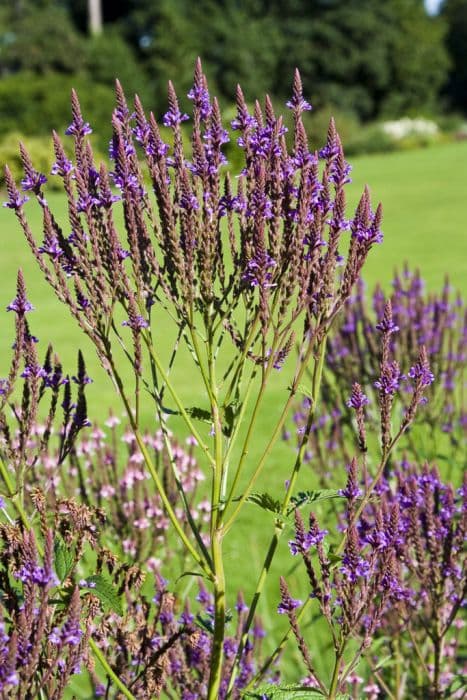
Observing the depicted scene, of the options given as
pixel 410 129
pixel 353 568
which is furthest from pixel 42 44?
pixel 353 568

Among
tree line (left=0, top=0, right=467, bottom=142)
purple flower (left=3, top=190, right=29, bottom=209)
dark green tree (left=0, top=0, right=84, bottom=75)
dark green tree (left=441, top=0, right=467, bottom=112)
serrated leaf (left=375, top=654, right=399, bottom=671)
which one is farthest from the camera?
dark green tree (left=441, top=0, right=467, bottom=112)

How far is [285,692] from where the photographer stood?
72.3 inches

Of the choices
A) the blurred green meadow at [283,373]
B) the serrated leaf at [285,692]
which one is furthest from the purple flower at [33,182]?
the blurred green meadow at [283,373]

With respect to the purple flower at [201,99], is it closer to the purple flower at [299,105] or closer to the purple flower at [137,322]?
the purple flower at [299,105]

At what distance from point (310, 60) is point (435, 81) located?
35.1ft

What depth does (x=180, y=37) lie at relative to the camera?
169ft

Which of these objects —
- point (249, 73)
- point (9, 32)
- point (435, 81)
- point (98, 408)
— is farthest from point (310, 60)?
point (98, 408)

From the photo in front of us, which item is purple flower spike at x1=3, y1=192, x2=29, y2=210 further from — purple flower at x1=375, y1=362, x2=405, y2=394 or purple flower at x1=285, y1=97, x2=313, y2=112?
purple flower at x1=375, y1=362, x2=405, y2=394

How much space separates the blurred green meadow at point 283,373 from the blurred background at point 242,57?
1520cm

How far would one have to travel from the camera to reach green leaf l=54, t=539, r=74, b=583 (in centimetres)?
188

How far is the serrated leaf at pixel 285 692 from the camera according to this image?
1812mm

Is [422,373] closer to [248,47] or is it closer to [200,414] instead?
[200,414]

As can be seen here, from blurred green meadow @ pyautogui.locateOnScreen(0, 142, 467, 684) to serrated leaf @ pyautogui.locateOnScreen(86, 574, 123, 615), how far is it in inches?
59.1

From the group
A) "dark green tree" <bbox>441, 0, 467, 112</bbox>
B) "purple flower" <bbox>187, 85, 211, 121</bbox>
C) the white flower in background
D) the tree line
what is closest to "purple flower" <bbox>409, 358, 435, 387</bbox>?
"purple flower" <bbox>187, 85, 211, 121</bbox>
